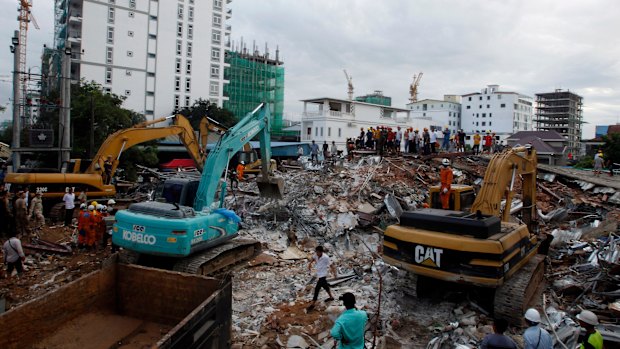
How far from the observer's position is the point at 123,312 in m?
5.73

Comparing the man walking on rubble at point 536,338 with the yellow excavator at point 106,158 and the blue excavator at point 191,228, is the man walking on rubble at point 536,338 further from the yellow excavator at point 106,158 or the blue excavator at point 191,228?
the yellow excavator at point 106,158

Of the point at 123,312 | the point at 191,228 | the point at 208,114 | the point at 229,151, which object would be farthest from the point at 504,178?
the point at 208,114

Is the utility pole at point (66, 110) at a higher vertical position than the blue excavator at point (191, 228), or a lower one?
higher

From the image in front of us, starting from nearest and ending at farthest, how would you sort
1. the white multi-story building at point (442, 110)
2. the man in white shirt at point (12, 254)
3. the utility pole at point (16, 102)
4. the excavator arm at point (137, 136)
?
1. the man in white shirt at point (12, 254)
2. the excavator arm at point (137, 136)
3. the utility pole at point (16, 102)
4. the white multi-story building at point (442, 110)

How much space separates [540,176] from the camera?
18859 millimetres

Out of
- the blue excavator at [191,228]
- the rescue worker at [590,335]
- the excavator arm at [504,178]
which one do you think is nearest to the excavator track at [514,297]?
the excavator arm at [504,178]

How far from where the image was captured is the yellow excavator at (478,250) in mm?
5887

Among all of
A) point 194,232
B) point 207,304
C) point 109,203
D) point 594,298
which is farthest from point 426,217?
point 109,203

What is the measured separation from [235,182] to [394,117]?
40.9 m

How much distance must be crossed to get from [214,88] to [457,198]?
51.2 meters

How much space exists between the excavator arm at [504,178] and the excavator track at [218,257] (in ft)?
16.7

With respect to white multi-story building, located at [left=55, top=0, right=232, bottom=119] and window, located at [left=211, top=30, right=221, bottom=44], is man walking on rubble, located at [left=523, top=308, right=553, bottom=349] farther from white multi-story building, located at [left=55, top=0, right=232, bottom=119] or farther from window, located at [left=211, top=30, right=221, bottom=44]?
window, located at [left=211, top=30, right=221, bottom=44]

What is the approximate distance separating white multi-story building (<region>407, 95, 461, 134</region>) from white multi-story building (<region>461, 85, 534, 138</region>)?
5.04 feet

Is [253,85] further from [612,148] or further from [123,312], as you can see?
[123,312]
